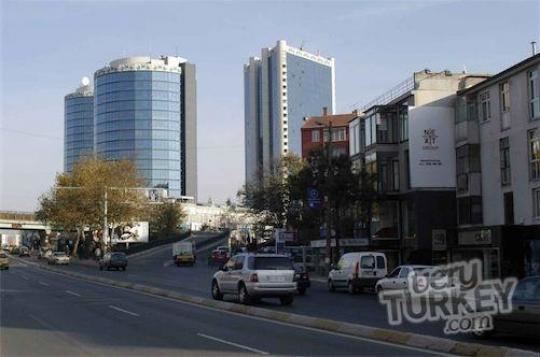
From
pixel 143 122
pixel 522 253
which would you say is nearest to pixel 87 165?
pixel 143 122

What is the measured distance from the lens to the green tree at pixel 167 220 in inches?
5320

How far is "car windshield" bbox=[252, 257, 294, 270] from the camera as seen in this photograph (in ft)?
Result: 83.9

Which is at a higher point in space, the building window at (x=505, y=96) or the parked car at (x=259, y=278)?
the building window at (x=505, y=96)

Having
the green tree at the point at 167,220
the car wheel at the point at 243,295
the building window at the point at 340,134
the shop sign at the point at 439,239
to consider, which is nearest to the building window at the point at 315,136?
the building window at the point at 340,134

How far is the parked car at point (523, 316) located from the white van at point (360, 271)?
64.4 ft

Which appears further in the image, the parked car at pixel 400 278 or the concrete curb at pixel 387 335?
the parked car at pixel 400 278

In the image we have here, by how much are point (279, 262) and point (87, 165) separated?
7108cm

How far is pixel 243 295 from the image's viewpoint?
998 inches

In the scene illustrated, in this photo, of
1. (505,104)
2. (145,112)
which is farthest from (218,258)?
(505,104)

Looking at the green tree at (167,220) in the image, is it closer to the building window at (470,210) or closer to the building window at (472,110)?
the building window at (470,210)

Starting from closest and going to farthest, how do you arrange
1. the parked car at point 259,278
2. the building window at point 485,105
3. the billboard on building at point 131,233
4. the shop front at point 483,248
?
the parked car at point 259,278
the shop front at point 483,248
the building window at point 485,105
the billboard on building at point 131,233

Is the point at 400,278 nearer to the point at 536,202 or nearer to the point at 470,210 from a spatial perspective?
the point at 536,202

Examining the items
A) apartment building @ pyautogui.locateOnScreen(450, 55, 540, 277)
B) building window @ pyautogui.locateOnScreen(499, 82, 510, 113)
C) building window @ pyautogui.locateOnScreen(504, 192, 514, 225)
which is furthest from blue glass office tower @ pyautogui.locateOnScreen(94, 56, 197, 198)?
building window @ pyautogui.locateOnScreen(504, 192, 514, 225)

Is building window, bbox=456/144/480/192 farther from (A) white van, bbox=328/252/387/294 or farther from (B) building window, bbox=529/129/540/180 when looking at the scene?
(A) white van, bbox=328/252/387/294
